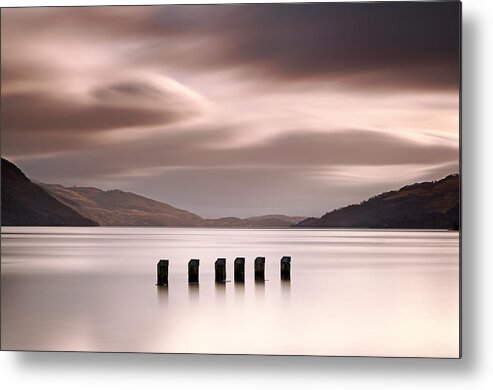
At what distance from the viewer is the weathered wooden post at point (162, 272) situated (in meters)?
5.59

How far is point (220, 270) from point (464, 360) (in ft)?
4.19

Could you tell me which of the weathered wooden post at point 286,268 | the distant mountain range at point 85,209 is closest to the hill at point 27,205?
the distant mountain range at point 85,209

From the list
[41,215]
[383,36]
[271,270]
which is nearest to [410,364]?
[271,270]

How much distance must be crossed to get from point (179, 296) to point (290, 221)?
697 mm

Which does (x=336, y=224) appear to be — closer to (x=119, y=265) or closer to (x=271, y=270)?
(x=271, y=270)

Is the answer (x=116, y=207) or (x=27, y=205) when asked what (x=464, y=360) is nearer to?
(x=116, y=207)

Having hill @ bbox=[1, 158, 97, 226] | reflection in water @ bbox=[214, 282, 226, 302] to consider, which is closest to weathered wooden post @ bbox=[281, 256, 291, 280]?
reflection in water @ bbox=[214, 282, 226, 302]

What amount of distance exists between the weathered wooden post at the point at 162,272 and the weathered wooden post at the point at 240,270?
14.3 inches

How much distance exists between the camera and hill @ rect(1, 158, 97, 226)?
5.53m

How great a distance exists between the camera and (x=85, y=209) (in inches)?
221

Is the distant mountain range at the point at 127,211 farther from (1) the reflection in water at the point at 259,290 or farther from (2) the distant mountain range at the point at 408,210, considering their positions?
(1) the reflection in water at the point at 259,290

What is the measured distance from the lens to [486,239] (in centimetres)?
517

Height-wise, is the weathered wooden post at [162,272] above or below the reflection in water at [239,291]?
above

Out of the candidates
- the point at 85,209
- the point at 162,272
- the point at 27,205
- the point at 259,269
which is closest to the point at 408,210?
the point at 259,269
